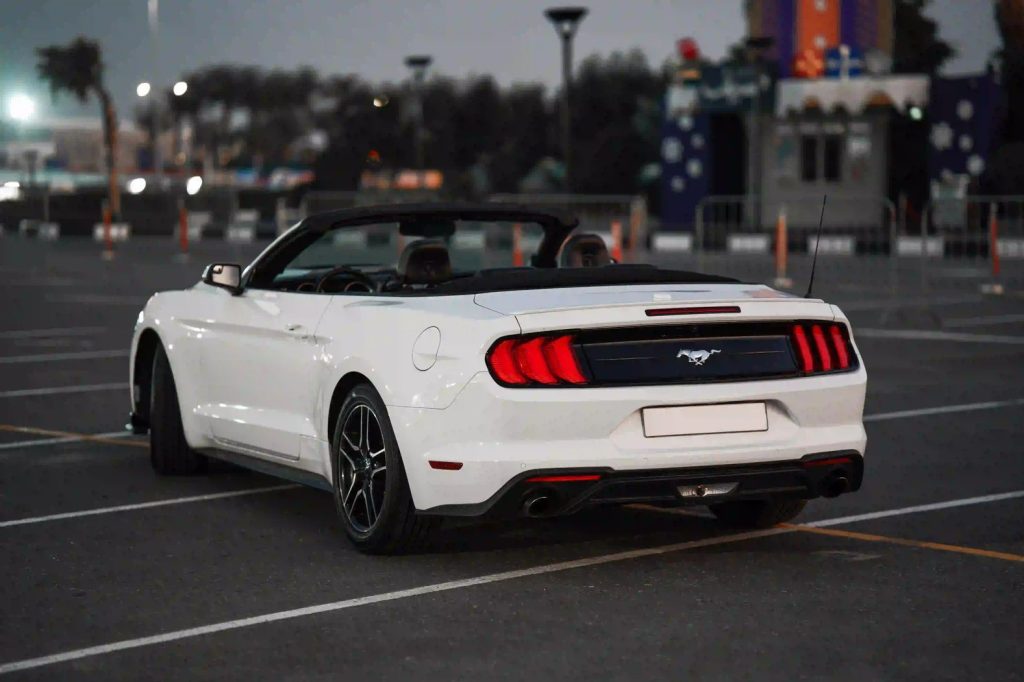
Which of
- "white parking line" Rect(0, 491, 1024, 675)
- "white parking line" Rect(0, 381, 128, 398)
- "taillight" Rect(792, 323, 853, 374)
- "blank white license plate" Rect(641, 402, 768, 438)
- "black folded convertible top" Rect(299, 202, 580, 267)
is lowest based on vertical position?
"white parking line" Rect(0, 381, 128, 398)

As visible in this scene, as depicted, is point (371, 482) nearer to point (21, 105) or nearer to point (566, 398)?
point (566, 398)

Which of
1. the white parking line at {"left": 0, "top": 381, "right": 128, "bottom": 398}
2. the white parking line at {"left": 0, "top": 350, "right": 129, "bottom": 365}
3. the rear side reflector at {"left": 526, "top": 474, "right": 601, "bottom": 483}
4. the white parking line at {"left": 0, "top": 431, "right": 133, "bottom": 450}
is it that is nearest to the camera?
the rear side reflector at {"left": 526, "top": 474, "right": 601, "bottom": 483}

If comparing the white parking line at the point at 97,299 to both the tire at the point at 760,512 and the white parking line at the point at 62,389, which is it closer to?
the white parking line at the point at 62,389

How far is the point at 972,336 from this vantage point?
17.8 meters

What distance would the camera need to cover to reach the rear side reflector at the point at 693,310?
6.39m

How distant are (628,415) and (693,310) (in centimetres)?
48

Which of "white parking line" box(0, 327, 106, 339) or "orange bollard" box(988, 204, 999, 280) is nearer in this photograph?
"white parking line" box(0, 327, 106, 339)

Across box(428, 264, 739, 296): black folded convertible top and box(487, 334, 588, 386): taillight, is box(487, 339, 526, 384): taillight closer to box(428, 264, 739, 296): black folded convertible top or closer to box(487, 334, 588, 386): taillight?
box(487, 334, 588, 386): taillight

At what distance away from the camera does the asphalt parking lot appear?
5250 mm

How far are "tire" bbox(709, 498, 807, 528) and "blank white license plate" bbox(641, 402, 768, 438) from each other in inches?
35.1

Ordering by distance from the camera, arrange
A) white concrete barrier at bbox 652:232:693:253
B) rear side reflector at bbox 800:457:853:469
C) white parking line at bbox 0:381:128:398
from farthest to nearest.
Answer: white concrete barrier at bbox 652:232:693:253
white parking line at bbox 0:381:128:398
rear side reflector at bbox 800:457:853:469

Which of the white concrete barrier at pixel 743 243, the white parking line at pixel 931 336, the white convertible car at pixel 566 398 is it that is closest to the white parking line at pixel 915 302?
the white parking line at pixel 931 336

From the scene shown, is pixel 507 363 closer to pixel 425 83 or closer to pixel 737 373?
pixel 737 373

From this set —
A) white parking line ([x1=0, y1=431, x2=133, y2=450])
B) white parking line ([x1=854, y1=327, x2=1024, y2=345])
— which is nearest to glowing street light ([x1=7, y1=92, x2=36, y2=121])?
white parking line ([x1=854, y1=327, x2=1024, y2=345])
